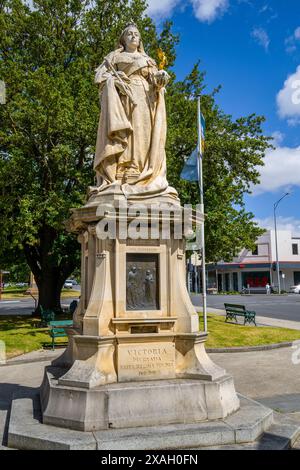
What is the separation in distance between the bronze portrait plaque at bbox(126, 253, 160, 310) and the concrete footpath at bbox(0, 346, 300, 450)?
8.69 ft

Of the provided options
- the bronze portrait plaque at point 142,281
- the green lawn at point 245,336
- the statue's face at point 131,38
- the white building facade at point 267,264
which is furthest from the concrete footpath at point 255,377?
the white building facade at point 267,264

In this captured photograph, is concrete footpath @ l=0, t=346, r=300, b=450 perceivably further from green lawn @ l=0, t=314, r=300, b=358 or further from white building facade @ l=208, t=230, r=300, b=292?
white building facade @ l=208, t=230, r=300, b=292

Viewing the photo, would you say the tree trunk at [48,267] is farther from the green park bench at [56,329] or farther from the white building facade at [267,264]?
the white building facade at [267,264]

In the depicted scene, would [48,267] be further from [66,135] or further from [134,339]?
[134,339]

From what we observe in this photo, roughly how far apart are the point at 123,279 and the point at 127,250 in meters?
0.48

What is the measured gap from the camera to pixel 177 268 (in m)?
7.23

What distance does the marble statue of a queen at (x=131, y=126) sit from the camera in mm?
7566

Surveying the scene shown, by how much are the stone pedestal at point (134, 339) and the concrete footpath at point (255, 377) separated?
126cm

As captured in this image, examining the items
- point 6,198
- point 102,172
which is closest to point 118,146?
point 102,172

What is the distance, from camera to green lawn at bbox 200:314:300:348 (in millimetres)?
15398

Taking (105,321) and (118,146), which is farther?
(118,146)

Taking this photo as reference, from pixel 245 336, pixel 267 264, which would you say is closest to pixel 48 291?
pixel 245 336

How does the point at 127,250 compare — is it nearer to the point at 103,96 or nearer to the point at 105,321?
the point at 105,321

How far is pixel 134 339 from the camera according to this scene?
662 cm
